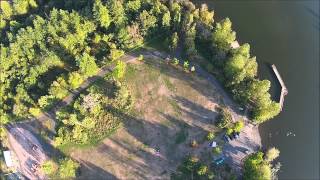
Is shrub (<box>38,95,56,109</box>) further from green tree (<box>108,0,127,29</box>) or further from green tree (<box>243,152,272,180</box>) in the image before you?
green tree (<box>243,152,272,180</box>)

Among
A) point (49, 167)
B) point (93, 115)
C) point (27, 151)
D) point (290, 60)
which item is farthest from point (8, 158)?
point (290, 60)

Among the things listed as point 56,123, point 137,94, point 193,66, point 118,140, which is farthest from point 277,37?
point 56,123

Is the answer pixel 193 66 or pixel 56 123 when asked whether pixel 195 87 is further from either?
pixel 56 123

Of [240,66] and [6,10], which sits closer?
[240,66]

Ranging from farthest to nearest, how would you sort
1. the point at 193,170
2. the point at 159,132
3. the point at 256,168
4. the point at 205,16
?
the point at 205,16 < the point at 159,132 < the point at 193,170 < the point at 256,168

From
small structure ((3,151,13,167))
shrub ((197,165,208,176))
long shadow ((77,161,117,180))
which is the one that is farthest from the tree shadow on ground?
small structure ((3,151,13,167))

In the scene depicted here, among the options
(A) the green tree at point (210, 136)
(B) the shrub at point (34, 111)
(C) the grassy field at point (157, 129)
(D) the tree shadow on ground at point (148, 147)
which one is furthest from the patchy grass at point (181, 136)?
(B) the shrub at point (34, 111)

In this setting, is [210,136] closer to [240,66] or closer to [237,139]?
[237,139]
